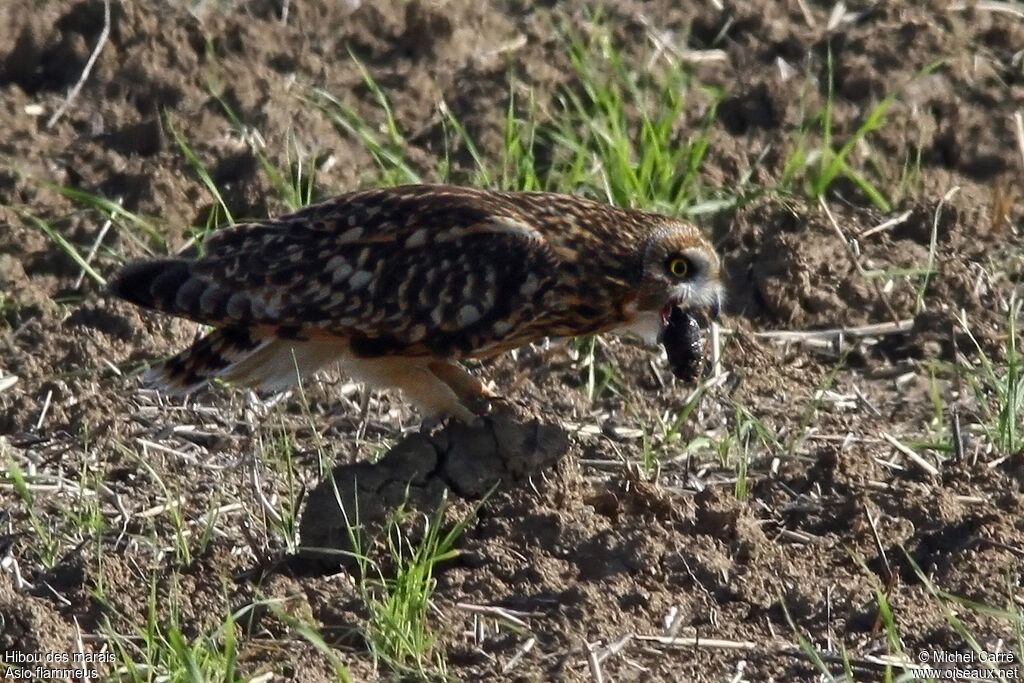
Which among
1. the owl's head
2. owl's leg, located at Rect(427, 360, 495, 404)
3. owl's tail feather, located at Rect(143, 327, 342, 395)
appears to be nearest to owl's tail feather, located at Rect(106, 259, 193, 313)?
owl's tail feather, located at Rect(143, 327, 342, 395)

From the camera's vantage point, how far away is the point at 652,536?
517 cm

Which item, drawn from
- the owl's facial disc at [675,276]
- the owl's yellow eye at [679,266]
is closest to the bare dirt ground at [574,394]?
the owl's facial disc at [675,276]

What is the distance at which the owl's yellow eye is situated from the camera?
5.84 meters

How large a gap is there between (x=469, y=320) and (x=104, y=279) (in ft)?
6.12

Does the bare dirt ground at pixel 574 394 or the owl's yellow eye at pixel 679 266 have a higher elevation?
the owl's yellow eye at pixel 679 266

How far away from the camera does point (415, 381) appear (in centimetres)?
588

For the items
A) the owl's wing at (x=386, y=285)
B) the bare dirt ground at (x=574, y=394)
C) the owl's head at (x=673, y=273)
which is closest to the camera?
the bare dirt ground at (x=574, y=394)

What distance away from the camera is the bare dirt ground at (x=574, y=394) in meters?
4.88

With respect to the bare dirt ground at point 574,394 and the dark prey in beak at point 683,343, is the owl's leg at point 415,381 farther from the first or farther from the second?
the dark prey in beak at point 683,343

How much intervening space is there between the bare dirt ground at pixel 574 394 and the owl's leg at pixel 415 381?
0.86ft

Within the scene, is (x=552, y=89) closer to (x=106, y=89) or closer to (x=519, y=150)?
(x=519, y=150)

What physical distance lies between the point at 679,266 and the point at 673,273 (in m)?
0.03

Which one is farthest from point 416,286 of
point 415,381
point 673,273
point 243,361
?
point 673,273

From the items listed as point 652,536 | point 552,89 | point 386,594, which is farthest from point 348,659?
point 552,89
